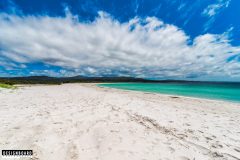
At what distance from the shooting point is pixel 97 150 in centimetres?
349

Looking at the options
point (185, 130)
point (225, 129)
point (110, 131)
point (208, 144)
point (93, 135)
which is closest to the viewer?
point (208, 144)

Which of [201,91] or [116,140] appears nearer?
[116,140]

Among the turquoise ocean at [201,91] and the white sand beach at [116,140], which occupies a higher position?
the white sand beach at [116,140]

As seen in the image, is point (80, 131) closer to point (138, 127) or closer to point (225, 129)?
point (138, 127)

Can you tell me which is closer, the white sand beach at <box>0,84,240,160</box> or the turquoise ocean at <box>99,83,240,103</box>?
the white sand beach at <box>0,84,240,160</box>

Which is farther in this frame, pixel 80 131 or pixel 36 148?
pixel 80 131

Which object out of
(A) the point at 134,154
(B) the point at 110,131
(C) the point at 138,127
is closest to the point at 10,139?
(B) the point at 110,131

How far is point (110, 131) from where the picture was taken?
15.6 feet

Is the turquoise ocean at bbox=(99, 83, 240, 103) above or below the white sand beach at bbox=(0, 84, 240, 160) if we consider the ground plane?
below

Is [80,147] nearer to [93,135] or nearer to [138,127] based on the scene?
[93,135]

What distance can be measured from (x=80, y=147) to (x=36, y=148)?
1116 mm

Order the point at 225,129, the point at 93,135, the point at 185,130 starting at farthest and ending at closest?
the point at 225,129
the point at 185,130
the point at 93,135

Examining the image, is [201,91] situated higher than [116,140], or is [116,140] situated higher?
[116,140]

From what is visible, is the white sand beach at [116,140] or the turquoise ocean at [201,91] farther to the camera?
the turquoise ocean at [201,91]
